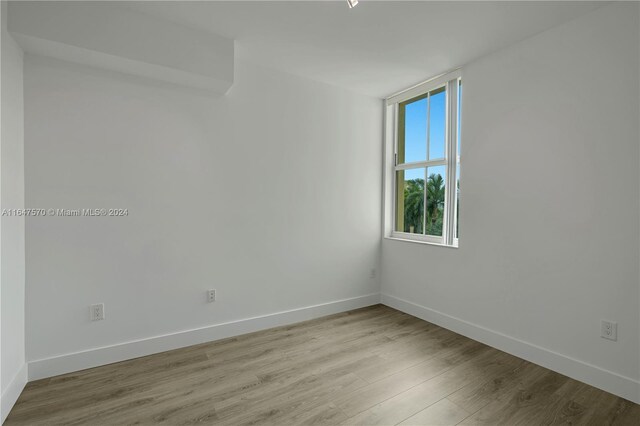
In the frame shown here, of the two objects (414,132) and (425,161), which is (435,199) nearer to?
(425,161)

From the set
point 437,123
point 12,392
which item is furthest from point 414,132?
point 12,392

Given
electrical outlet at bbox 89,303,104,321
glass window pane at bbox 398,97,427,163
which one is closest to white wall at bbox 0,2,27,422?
electrical outlet at bbox 89,303,104,321

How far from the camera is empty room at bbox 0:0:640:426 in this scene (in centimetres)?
195

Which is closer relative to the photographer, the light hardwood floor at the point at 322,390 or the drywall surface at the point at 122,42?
the light hardwood floor at the point at 322,390

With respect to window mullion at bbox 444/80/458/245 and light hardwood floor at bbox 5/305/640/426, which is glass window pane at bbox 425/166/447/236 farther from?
light hardwood floor at bbox 5/305/640/426

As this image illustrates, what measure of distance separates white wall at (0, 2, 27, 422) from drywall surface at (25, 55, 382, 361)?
8cm

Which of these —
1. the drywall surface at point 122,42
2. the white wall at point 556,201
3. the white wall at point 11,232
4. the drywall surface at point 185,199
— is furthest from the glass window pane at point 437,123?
the white wall at point 11,232

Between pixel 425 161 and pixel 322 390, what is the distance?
2.57 m

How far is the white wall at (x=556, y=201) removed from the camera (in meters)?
2.01

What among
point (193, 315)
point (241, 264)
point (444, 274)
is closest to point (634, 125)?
point (444, 274)

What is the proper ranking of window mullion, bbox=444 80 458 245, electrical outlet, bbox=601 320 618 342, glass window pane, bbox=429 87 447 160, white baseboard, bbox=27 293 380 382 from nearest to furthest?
electrical outlet, bbox=601 320 618 342
white baseboard, bbox=27 293 380 382
window mullion, bbox=444 80 458 245
glass window pane, bbox=429 87 447 160

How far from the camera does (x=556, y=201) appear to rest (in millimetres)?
2320

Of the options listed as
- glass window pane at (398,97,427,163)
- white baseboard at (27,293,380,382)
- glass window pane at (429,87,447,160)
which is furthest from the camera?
glass window pane at (398,97,427,163)

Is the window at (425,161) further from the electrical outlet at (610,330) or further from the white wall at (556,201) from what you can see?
the electrical outlet at (610,330)
